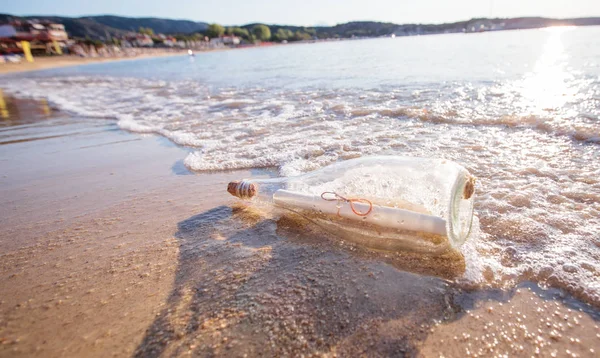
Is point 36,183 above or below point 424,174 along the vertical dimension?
below

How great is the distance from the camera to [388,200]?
140 cm

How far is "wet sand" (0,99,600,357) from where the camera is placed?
947mm

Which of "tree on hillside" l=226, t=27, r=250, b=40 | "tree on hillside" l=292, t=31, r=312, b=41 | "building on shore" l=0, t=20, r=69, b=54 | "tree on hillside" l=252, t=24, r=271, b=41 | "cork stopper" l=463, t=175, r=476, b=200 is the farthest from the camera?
"tree on hillside" l=252, t=24, r=271, b=41

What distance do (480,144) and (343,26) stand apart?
Answer: 137 metres

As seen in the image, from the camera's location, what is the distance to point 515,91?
16.4 feet

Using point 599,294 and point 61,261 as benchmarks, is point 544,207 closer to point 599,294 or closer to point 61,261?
point 599,294

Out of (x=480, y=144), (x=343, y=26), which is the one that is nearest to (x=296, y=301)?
(x=480, y=144)

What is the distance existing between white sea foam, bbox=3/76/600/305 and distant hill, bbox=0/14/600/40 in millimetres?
86828

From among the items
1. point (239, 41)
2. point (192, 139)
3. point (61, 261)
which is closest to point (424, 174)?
point (61, 261)

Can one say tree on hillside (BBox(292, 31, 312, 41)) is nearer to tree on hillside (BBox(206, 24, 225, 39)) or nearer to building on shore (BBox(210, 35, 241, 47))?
building on shore (BBox(210, 35, 241, 47))

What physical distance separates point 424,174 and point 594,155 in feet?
5.72

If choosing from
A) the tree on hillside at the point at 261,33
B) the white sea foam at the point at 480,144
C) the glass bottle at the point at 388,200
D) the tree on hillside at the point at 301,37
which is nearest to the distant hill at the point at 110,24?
the tree on hillside at the point at 261,33

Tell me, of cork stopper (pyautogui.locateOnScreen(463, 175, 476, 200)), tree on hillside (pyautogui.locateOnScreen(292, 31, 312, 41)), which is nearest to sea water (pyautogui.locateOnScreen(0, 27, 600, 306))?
cork stopper (pyautogui.locateOnScreen(463, 175, 476, 200))

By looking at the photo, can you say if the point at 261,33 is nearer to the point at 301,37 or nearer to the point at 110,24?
the point at 301,37
